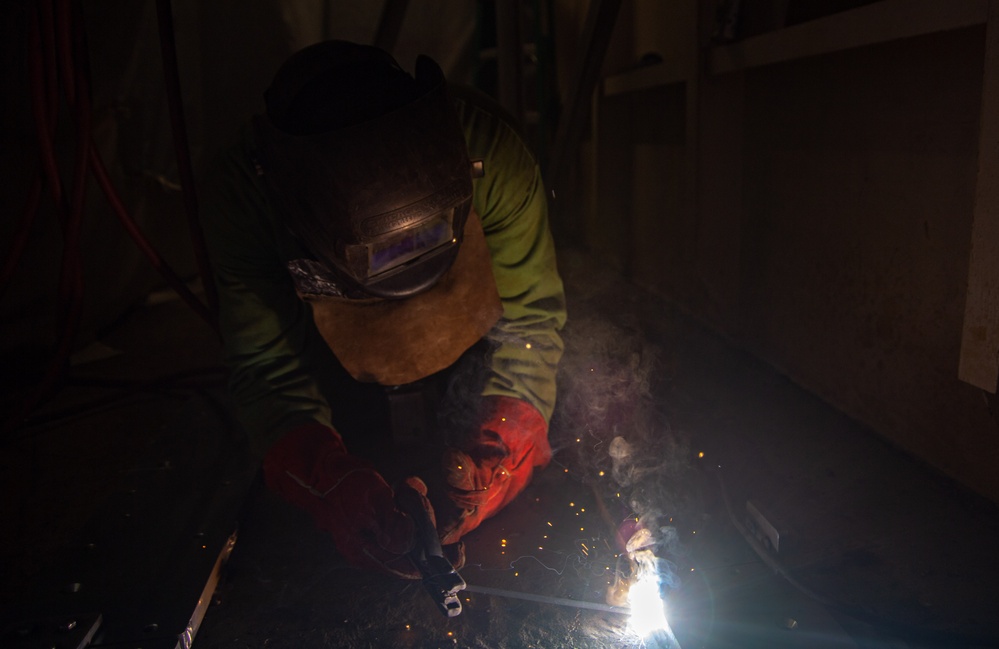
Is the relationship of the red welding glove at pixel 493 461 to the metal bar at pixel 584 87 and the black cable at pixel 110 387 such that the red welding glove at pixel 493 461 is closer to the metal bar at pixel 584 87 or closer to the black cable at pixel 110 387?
the black cable at pixel 110 387

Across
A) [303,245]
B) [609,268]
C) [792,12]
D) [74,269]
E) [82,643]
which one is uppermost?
[792,12]

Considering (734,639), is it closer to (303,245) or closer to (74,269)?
(303,245)

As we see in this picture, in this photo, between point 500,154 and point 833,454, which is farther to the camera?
point 833,454

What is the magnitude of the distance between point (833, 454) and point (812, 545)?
0.51 metres

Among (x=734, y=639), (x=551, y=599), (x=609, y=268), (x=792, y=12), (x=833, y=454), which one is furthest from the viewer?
(x=609, y=268)

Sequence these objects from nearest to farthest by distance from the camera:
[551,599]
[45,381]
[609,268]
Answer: [551,599], [45,381], [609,268]

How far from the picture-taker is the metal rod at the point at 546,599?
4.62 feet

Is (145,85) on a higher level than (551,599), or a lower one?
higher

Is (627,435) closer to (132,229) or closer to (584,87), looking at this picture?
(132,229)

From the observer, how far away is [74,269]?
7.99 feet

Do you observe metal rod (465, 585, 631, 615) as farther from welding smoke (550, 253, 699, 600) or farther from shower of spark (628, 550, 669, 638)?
welding smoke (550, 253, 699, 600)

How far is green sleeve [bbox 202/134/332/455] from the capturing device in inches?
70.1

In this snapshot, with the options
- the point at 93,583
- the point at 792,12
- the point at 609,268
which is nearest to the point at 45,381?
the point at 93,583

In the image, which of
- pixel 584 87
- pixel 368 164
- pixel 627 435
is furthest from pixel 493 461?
pixel 584 87
